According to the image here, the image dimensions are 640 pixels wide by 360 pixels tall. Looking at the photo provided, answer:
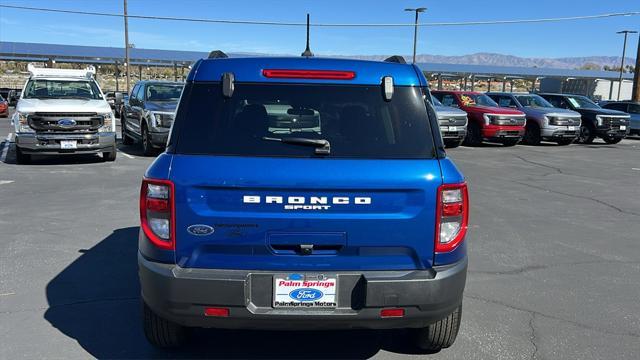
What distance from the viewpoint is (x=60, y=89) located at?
1257 centimetres

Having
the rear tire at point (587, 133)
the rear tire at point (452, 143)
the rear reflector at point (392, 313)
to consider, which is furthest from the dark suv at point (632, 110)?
the rear reflector at point (392, 313)

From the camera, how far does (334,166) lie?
296 centimetres

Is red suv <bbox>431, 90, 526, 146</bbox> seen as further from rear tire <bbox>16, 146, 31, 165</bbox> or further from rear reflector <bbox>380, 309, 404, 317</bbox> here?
rear reflector <bbox>380, 309, 404, 317</bbox>

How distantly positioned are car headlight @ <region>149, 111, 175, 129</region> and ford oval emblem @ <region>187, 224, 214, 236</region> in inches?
419

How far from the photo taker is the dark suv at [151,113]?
43.2ft

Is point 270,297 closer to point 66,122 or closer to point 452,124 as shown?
point 66,122

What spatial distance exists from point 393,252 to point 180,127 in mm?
1371

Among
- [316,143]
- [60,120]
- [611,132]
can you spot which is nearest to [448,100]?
[611,132]

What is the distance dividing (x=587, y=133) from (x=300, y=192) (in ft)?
67.4

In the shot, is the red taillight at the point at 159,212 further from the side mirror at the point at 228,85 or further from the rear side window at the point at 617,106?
the rear side window at the point at 617,106

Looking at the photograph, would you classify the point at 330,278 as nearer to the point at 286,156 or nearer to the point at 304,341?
the point at 286,156

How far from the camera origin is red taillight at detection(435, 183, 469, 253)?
119 inches

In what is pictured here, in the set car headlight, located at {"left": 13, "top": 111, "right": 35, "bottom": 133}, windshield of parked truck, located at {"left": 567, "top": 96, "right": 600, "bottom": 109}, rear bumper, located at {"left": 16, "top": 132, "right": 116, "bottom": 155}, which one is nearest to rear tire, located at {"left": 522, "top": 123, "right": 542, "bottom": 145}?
windshield of parked truck, located at {"left": 567, "top": 96, "right": 600, "bottom": 109}

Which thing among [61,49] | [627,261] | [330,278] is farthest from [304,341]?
[61,49]
